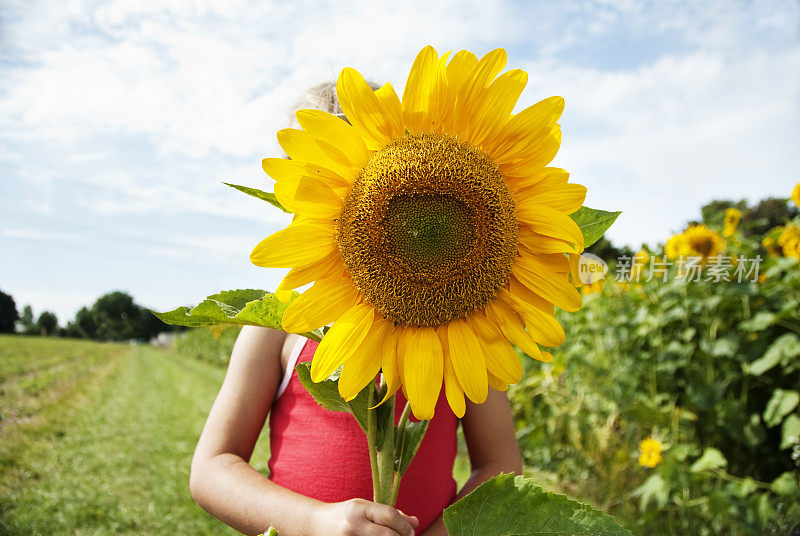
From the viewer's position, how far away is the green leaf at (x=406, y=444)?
0.74 meters

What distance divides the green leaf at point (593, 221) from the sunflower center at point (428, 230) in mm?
121

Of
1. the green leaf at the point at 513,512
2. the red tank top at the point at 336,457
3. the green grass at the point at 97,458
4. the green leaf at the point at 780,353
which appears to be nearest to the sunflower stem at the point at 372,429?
the green leaf at the point at 513,512

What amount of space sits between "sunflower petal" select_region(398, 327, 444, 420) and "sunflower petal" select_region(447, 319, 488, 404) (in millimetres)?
18

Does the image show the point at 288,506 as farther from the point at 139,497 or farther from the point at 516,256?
the point at 139,497

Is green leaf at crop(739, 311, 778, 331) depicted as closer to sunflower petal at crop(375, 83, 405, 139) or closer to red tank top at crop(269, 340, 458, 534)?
red tank top at crop(269, 340, 458, 534)

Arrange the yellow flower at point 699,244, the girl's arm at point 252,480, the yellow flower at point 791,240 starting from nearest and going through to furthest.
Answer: the girl's arm at point 252,480 < the yellow flower at point 791,240 < the yellow flower at point 699,244

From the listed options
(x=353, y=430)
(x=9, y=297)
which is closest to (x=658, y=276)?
(x=353, y=430)

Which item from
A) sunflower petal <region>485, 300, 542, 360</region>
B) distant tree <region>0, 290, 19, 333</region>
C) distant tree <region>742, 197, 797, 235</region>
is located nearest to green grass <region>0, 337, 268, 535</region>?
distant tree <region>0, 290, 19, 333</region>

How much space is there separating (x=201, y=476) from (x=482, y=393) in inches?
27.5

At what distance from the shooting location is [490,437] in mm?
1306

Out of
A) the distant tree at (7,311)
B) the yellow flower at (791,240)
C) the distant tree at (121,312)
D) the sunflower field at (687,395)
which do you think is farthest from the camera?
the distant tree at (121,312)

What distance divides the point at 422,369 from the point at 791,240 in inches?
152

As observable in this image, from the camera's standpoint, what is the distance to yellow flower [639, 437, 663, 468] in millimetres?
3434

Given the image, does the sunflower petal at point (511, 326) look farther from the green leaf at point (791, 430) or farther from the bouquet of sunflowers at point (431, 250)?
the green leaf at point (791, 430)
